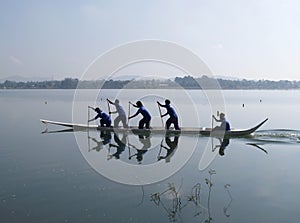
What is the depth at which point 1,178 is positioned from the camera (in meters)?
11.7

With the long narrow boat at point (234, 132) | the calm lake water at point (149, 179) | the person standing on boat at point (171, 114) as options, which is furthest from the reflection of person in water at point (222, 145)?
the person standing on boat at point (171, 114)

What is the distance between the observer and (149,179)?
11922 millimetres

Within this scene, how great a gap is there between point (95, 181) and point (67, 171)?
5.74 ft

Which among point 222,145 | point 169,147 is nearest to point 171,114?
point 169,147

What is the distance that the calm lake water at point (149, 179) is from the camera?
882 centimetres

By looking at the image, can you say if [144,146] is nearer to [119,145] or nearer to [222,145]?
[119,145]

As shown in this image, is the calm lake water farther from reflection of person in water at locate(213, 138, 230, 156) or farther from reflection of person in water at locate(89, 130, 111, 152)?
reflection of person in water at locate(213, 138, 230, 156)

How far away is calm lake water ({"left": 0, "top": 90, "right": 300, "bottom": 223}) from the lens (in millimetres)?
8820

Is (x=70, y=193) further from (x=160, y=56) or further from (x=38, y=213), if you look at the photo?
(x=160, y=56)

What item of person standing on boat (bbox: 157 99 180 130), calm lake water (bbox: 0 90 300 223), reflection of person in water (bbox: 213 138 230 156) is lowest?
calm lake water (bbox: 0 90 300 223)

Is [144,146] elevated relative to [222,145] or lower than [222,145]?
lower

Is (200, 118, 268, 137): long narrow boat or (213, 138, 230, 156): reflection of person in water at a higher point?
(200, 118, 268, 137): long narrow boat

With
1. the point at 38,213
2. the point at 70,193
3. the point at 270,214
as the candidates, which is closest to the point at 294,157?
the point at 270,214

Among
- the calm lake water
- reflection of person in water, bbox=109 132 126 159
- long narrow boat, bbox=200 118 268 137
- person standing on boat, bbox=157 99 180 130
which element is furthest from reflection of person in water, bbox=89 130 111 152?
long narrow boat, bbox=200 118 268 137
